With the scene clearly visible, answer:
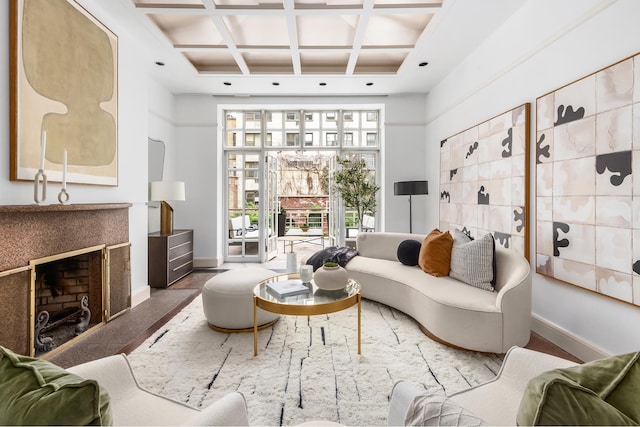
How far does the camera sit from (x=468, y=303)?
2.32 metres

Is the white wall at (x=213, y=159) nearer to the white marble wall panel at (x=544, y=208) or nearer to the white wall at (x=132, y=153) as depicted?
the white wall at (x=132, y=153)

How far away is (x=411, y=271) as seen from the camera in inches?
130

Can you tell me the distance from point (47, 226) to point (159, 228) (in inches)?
102

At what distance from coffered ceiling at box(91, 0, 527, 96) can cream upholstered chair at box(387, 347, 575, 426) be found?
3.08 meters

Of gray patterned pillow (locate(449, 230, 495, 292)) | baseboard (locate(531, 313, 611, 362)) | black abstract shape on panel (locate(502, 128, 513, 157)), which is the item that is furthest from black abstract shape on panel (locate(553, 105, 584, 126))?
baseboard (locate(531, 313, 611, 362))

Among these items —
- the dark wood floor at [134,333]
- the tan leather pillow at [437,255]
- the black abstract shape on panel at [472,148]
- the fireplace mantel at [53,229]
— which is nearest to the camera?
the fireplace mantel at [53,229]

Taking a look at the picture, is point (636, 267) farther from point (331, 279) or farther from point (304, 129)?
point (304, 129)

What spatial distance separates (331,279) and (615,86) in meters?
2.31

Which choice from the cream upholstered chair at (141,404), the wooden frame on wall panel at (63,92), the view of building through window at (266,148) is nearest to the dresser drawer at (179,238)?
the view of building through window at (266,148)

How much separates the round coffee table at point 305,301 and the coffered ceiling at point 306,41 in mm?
2722

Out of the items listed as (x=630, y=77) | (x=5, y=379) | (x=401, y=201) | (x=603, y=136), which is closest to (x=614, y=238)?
(x=603, y=136)

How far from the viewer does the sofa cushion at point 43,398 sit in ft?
2.12

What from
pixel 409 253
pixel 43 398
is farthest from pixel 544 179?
pixel 43 398

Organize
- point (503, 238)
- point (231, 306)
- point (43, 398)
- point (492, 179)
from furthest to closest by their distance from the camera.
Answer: point (492, 179) < point (503, 238) < point (231, 306) < point (43, 398)
